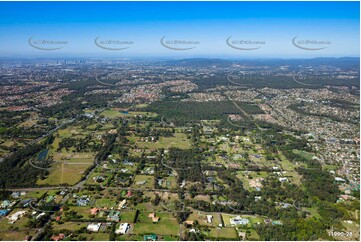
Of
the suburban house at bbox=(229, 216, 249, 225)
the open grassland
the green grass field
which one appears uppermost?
the open grassland

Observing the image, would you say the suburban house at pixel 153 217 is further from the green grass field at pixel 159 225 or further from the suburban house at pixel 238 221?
the suburban house at pixel 238 221

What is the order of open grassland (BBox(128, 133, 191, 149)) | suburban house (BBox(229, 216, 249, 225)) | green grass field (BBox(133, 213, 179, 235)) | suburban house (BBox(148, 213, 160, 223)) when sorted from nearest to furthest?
green grass field (BBox(133, 213, 179, 235)) → suburban house (BBox(229, 216, 249, 225)) → suburban house (BBox(148, 213, 160, 223)) → open grassland (BBox(128, 133, 191, 149))

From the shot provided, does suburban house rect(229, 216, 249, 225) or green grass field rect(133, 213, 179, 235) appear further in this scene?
suburban house rect(229, 216, 249, 225)

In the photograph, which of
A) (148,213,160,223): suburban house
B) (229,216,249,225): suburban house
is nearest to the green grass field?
(148,213,160,223): suburban house

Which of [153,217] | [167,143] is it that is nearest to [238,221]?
[153,217]

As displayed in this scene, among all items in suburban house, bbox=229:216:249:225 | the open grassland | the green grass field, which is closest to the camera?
the green grass field

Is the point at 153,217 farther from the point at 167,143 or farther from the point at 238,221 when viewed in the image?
the point at 167,143

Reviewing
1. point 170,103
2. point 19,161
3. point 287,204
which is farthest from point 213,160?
point 170,103

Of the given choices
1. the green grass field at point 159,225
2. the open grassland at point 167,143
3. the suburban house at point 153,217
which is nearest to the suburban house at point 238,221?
the green grass field at point 159,225

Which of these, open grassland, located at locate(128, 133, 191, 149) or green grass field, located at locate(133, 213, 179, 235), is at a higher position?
open grassland, located at locate(128, 133, 191, 149)

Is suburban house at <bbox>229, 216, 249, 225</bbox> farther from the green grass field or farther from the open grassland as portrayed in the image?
the open grassland

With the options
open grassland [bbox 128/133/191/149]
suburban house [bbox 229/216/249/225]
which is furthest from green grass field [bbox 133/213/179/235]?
open grassland [bbox 128/133/191/149]
